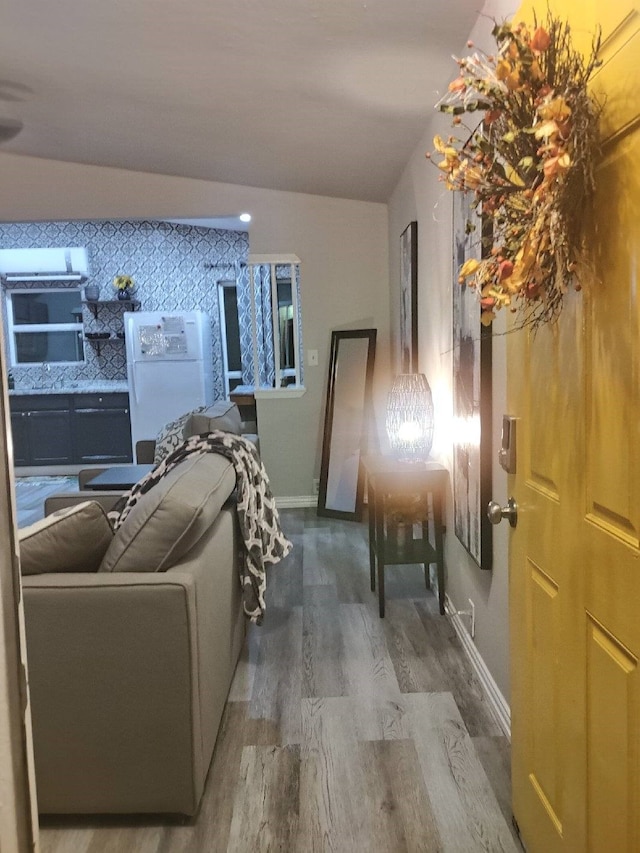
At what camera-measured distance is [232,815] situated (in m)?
1.87

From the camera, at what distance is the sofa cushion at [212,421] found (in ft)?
14.3

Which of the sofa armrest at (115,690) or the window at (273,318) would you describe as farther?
the window at (273,318)

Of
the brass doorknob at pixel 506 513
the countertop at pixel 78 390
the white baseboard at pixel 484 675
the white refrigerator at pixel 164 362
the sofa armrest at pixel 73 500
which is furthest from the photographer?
the countertop at pixel 78 390

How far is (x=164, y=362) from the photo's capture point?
6.72m

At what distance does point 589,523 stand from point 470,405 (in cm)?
134

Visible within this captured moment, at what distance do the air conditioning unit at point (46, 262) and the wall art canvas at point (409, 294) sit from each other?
4377 millimetres

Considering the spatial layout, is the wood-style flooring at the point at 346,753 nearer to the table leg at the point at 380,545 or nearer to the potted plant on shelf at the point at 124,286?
the table leg at the point at 380,545

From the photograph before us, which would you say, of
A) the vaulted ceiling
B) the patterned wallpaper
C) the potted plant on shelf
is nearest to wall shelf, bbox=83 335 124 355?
the patterned wallpaper

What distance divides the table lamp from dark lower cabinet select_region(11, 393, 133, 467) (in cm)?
455

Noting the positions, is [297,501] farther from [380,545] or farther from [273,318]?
[380,545]

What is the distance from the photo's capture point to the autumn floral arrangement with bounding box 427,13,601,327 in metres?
1.09

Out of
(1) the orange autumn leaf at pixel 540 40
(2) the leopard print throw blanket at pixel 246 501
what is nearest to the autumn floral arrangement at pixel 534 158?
(1) the orange autumn leaf at pixel 540 40

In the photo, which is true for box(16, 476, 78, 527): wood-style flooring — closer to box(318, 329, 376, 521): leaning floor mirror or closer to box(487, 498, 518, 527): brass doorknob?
box(318, 329, 376, 521): leaning floor mirror

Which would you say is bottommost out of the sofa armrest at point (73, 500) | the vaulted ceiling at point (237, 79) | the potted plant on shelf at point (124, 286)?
the sofa armrest at point (73, 500)
